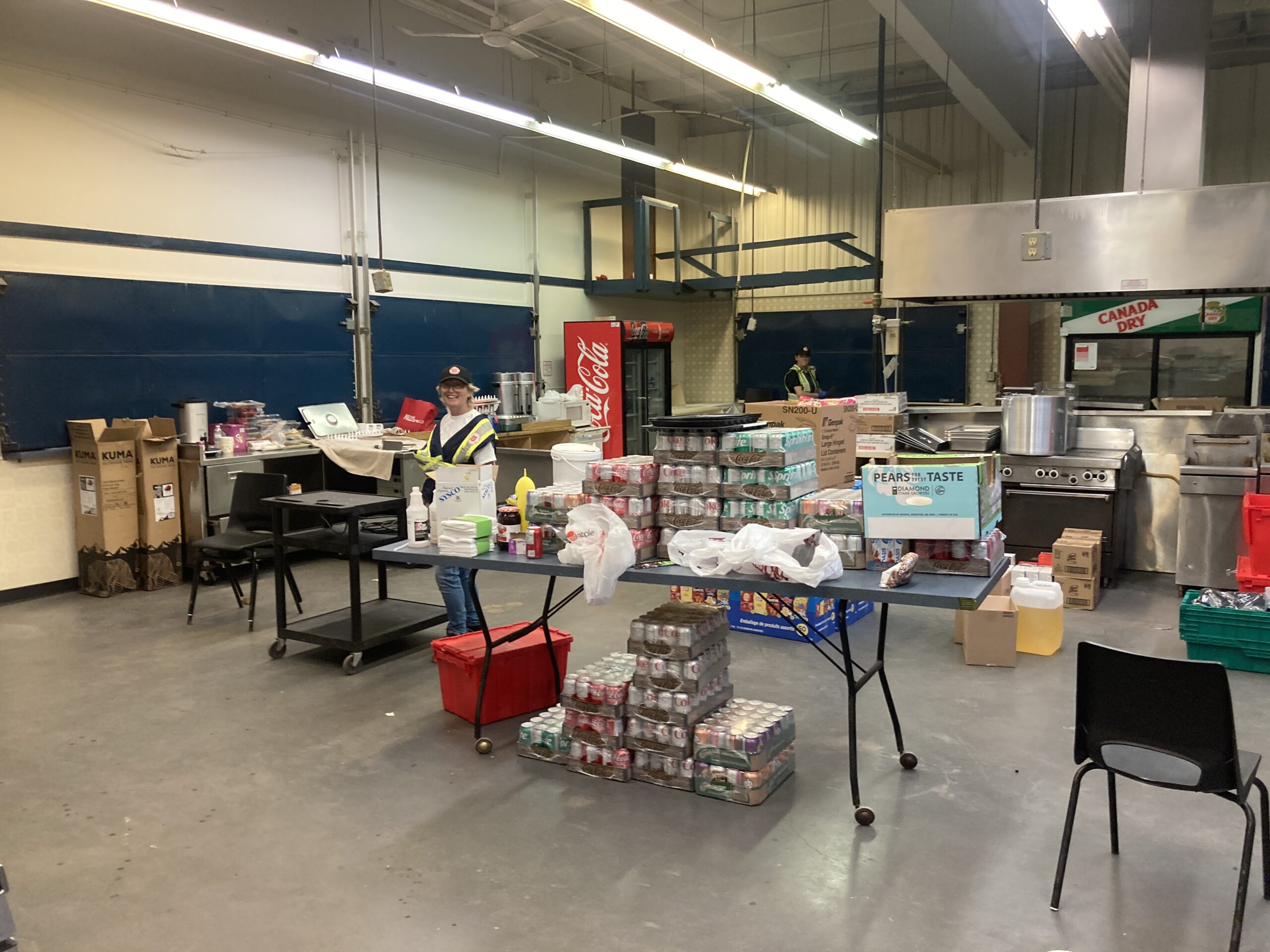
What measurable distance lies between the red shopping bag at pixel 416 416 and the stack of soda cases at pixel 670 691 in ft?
18.7

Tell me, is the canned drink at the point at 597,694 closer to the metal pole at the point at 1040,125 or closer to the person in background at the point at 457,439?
the person in background at the point at 457,439

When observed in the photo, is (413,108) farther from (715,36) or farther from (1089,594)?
(1089,594)

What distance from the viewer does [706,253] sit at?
12797mm

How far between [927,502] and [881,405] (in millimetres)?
4572

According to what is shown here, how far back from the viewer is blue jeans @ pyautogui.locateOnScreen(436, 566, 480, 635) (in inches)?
215

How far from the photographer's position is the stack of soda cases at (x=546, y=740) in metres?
3.96

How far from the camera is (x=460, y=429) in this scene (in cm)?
520

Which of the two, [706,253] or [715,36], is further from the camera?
[706,253]

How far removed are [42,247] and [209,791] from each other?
15.6 ft

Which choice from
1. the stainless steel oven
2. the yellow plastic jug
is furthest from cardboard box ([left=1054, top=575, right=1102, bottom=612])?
the yellow plastic jug

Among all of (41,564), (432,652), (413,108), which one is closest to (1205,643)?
(432,652)

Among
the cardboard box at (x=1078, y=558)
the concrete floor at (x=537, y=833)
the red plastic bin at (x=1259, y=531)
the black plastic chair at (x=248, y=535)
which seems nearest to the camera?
the concrete floor at (x=537, y=833)

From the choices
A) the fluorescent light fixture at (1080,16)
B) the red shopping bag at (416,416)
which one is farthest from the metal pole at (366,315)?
the fluorescent light fixture at (1080,16)

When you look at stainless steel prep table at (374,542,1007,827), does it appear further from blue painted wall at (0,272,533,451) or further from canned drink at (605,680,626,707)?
blue painted wall at (0,272,533,451)
